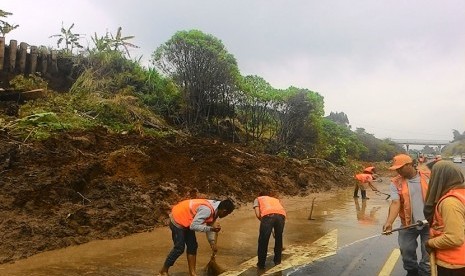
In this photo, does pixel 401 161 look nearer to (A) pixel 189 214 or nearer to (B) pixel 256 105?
(A) pixel 189 214

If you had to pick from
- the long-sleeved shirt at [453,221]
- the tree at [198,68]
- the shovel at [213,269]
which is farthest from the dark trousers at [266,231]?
the tree at [198,68]

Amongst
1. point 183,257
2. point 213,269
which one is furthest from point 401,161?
point 183,257

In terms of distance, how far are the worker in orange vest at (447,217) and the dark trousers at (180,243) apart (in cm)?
383

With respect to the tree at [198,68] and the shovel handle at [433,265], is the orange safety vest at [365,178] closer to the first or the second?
the tree at [198,68]

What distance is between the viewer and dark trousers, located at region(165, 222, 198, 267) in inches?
265

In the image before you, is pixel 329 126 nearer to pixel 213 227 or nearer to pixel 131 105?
pixel 131 105

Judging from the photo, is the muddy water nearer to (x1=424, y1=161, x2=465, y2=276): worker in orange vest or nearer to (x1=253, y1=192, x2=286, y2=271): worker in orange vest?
(x1=253, y1=192, x2=286, y2=271): worker in orange vest

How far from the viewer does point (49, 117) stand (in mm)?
14617

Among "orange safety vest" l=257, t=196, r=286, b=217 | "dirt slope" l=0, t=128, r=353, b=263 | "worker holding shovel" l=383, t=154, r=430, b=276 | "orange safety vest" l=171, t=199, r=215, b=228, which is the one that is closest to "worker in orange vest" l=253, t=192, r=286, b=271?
"orange safety vest" l=257, t=196, r=286, b=217

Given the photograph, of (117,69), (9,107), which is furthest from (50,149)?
(117,69)

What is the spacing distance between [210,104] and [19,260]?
17.5m

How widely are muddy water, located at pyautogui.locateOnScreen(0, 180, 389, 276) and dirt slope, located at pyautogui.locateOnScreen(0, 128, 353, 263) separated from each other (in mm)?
443

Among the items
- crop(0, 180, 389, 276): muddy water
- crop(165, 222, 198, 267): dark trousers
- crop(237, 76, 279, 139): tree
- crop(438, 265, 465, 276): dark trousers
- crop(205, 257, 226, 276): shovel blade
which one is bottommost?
crop(0, 180, 389, 276): muddy water

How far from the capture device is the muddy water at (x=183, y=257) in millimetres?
7328
